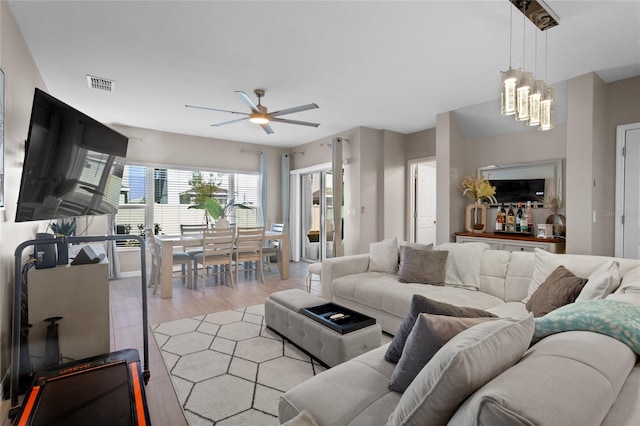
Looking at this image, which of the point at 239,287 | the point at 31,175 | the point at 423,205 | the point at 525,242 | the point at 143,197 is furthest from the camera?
the point at 423,205

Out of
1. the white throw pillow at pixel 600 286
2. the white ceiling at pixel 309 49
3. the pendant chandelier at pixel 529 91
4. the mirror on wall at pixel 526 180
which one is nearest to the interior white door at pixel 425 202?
the mirror on wall at pixel 526 180

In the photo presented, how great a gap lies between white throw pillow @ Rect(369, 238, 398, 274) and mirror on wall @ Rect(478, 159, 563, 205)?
209 cm

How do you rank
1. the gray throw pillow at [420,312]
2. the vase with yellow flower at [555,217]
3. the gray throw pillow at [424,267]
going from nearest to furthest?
the gray throw pillow at [420,312], the gray throw pillow at [424,267], the vase with yellow flower at [555,217]

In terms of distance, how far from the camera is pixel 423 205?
6223 mm

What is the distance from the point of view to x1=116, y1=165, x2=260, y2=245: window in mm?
5664

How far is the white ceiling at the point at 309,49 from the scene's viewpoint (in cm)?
227

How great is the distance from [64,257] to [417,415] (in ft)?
8.57

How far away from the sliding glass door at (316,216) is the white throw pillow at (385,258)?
2.74 meters

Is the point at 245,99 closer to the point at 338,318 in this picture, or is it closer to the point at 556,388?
the point at 338,318

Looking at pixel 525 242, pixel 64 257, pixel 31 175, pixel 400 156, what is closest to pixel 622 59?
pixel 525 242

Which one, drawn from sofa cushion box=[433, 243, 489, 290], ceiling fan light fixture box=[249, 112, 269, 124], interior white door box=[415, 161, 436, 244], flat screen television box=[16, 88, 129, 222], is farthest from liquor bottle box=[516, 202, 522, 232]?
flat screen television box=[16, 88, 129, 222]

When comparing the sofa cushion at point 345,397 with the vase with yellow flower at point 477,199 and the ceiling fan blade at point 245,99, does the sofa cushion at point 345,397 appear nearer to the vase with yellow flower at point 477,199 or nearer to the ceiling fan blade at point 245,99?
the ceiling fan blade at point 245,99

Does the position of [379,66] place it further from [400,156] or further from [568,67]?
[400,156]

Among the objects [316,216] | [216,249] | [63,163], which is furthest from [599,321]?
[316,216]
